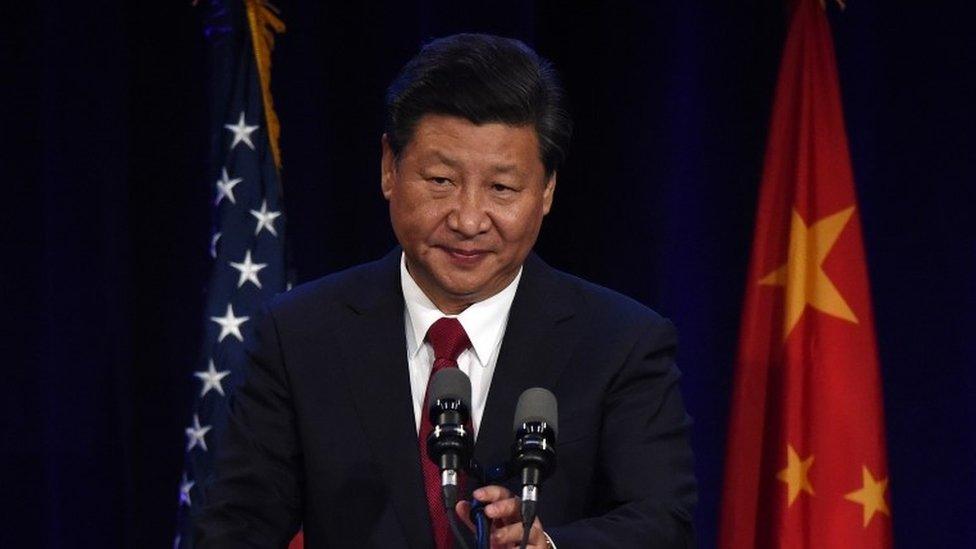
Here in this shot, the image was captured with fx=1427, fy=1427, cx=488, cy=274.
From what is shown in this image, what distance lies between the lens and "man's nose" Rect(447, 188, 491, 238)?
6.93 ft

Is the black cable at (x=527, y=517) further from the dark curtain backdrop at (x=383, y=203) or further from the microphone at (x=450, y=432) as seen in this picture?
the dark curtain backdrop at (x=383, y=203)

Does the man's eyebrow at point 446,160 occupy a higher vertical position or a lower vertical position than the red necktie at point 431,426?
higher

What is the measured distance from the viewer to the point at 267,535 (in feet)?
6.80

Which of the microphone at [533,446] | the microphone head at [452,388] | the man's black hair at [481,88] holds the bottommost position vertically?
the microphone at [533,446]

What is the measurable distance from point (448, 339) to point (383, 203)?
5.10ft

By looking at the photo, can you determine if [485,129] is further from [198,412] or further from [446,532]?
[198,412]

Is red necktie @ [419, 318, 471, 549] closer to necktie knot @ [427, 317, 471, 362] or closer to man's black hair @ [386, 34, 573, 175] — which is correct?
necktie knot @ [427, 317, 471, 362]

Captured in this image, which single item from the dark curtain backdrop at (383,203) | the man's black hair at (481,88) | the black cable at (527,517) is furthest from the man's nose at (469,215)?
the dark curtain backdrop at (383,203)

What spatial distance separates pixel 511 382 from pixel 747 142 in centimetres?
161

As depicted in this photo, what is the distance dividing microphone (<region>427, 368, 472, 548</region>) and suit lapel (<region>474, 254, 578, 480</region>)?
1.22 feet

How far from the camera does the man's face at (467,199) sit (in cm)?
211

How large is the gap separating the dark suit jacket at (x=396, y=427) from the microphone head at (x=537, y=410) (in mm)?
360

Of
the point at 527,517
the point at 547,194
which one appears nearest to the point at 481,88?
the point at 547,194

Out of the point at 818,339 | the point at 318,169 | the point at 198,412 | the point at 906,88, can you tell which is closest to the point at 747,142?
the point at 906,88
